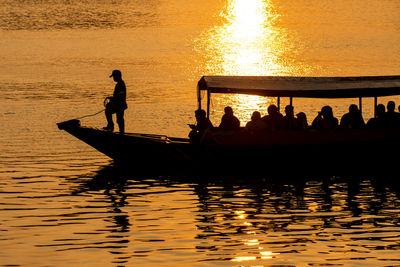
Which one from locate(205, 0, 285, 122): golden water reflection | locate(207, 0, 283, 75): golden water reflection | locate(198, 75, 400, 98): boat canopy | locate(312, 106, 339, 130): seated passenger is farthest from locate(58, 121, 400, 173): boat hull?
locate(207, 0, 283, 75): golden water reflection

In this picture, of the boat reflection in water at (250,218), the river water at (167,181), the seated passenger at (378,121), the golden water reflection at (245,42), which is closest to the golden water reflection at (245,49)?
the golden water reflection at (245,42)

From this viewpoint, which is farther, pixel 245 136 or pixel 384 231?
pixel 245 136

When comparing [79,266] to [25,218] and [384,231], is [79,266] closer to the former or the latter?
[25,218]

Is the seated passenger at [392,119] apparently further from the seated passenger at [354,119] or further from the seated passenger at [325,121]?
the seated passenger at [325,121]

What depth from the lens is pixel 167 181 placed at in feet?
70.0

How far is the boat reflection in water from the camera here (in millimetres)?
15031

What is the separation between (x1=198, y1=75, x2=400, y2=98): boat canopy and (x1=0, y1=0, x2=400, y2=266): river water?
6.59 feet

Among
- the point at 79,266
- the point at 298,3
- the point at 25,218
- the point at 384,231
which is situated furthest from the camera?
the point at 298,3

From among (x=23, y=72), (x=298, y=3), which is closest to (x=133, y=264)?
(x=23, y=72)

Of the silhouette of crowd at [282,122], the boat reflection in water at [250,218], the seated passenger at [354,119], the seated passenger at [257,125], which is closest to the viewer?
the boat reflection in water at [250,218]

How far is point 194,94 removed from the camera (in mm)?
39500

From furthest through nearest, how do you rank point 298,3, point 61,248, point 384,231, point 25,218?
point 298,3
point 25,218
point 384,231
point 61,248

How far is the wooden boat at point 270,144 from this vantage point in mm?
22047

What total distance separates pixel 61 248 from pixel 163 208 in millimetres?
3350
